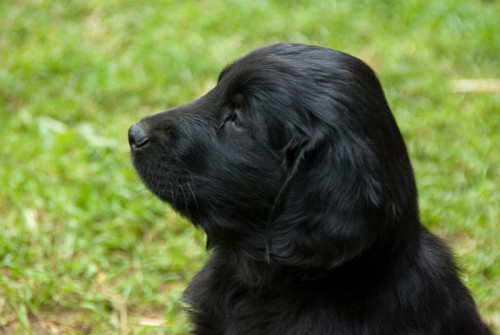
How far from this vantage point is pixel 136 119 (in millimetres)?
6262

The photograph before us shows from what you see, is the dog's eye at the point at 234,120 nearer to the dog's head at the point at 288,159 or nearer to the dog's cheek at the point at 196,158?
the dog's head at the point at 288,159

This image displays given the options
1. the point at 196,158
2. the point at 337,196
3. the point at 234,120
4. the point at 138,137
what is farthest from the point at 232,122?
the point at 337,196

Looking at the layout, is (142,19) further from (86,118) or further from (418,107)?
(418,107)

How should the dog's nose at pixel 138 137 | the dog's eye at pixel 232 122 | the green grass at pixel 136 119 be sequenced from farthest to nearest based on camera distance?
the green grass at pixel 136 119 → the dog's nose at pixel 138 137 → the dog's eye at pixel 232 122

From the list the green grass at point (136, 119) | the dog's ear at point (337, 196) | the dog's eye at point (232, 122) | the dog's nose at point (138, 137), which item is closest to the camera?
the dog's ear at point (337, 196)

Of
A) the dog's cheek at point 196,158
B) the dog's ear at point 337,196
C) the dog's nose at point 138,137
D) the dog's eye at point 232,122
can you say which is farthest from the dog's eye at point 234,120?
the dog's nose at point 138,137

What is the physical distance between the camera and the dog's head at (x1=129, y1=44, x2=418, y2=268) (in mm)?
3076

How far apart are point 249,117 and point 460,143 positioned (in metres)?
3.14

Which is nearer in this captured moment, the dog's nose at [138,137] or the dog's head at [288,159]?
the dog's head at [288,159]

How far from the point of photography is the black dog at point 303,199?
310 cm

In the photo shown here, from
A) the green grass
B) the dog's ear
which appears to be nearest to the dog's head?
the dog's ear

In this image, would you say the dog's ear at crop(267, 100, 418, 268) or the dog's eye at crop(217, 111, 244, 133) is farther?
the dog's eye at crop(217, 111, 244, 133)

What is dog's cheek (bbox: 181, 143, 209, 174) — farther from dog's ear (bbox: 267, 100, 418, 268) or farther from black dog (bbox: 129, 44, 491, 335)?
dog's ear (bbox: 267, 100, 418, 268)

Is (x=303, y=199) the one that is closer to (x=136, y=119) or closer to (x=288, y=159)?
(x=288, y=159)
